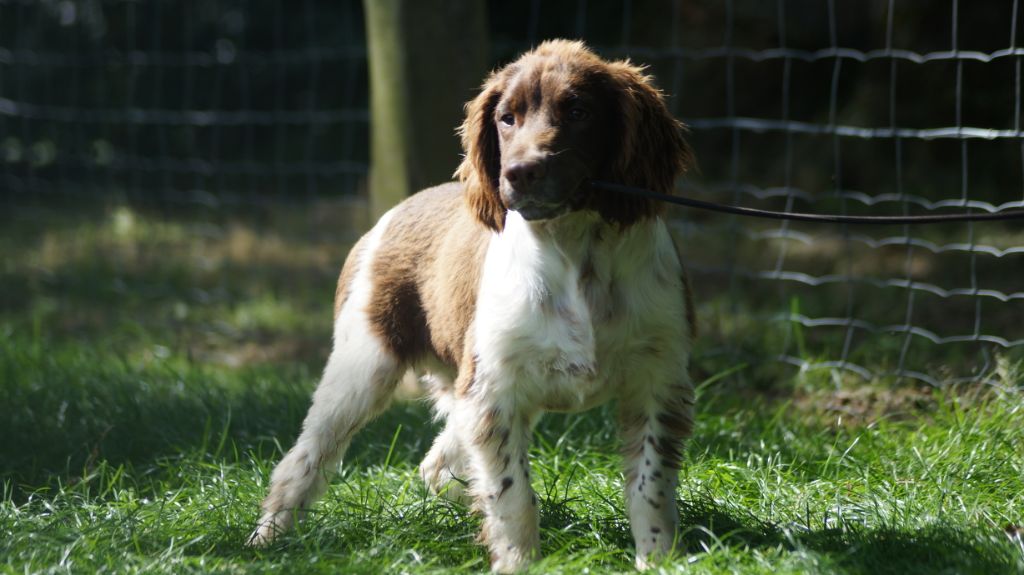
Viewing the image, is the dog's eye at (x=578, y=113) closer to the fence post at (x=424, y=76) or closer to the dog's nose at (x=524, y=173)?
the dog's nose at (x=524, y=173)

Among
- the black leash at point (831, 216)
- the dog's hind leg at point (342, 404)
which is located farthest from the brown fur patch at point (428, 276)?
the black leash at point (831, 216)

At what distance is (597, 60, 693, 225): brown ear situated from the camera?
2.98 meters

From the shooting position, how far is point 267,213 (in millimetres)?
9367

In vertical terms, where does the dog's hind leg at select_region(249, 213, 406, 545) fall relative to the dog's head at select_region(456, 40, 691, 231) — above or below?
below

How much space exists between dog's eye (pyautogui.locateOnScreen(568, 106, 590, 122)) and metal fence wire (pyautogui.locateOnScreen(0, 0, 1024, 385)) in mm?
1740

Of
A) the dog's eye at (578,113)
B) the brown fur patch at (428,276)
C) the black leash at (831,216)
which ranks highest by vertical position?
the dog's eye at (578,113)

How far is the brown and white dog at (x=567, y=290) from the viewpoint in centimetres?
294

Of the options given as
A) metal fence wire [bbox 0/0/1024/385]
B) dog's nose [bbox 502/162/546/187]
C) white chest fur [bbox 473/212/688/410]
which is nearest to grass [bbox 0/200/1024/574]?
→ white chest fur [bbox 473/212/688/410]

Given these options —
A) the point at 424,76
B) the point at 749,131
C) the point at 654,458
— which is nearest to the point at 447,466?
the point at 654,458

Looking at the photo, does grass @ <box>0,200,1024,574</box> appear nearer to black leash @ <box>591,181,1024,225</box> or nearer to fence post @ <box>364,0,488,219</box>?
black leash @ <box>591,181,1024,225</box>

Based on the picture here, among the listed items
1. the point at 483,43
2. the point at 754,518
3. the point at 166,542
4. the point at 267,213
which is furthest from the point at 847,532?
the point at 267,213

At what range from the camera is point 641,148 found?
302 cm

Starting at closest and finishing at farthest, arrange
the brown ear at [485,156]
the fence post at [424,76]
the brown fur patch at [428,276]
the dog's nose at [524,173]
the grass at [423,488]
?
the dog's nose at [524,173] → the grass at [423,488] → the brown ear at [485,156] → the brown fur patch at [428,276] → the fence post at [424,76]

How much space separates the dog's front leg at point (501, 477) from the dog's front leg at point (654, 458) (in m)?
0.26
